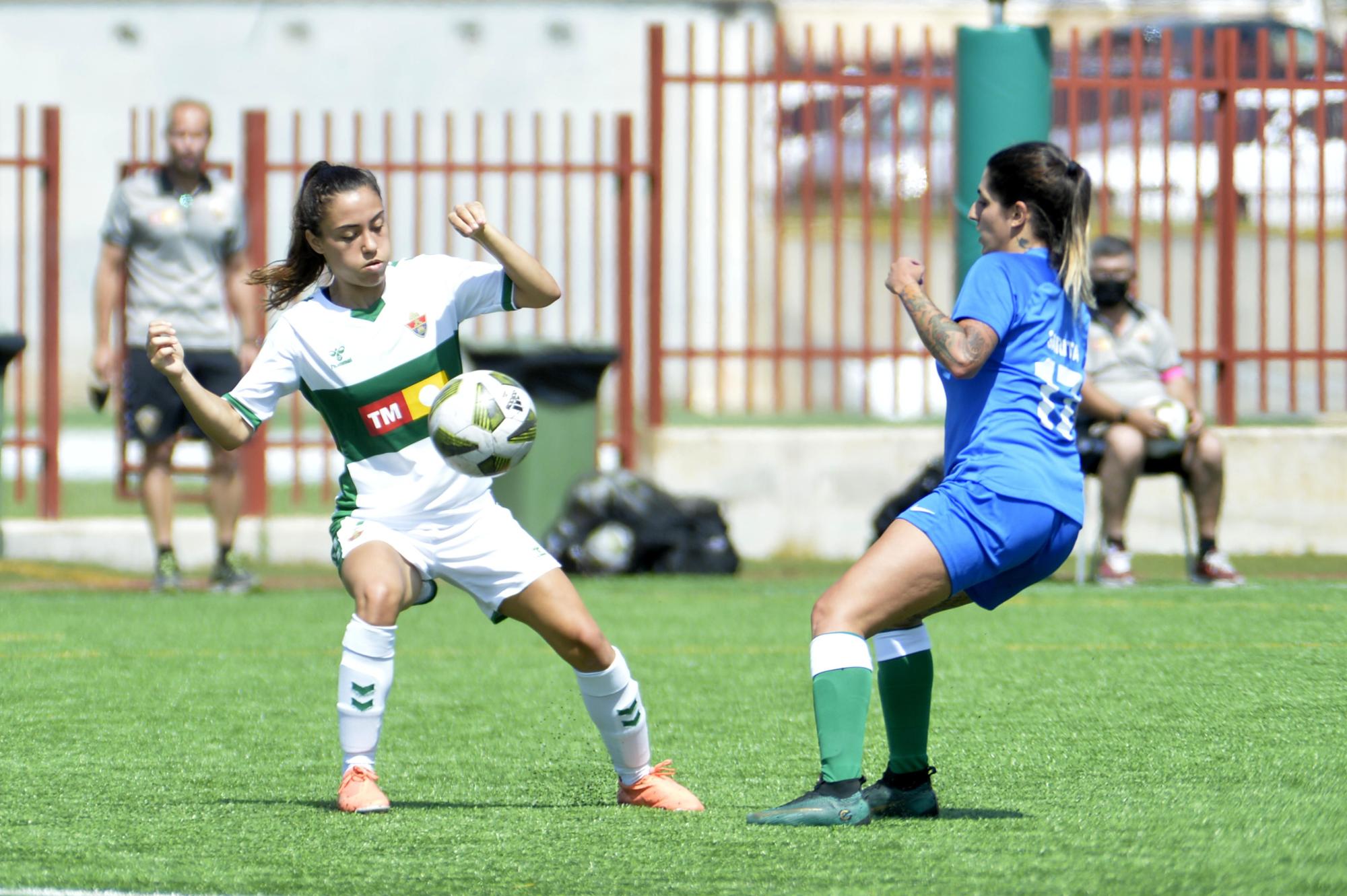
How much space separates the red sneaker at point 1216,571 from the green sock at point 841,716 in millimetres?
5464

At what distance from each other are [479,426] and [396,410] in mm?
337

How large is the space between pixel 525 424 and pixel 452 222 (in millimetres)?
519

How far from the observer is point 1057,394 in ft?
15.1

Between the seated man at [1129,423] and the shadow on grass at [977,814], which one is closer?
the shadow on grass at [977,814]

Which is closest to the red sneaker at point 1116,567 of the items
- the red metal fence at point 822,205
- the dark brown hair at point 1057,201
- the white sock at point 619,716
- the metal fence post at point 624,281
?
the red metal fence at point 822,205

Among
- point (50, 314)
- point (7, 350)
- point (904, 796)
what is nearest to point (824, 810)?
point (904, 796)

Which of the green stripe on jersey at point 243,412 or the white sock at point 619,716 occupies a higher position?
the green stripe on jersey at point 243,412

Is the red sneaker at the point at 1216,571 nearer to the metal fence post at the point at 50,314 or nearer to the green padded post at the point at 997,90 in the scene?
the green padded post at the point at 997,90

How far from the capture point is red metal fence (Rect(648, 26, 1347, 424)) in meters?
11.3

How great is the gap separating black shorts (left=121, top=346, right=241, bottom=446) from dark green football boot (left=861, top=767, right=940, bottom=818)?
5133 mm

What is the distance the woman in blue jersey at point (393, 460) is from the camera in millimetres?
4746

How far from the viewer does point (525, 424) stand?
Answer: 4.80m

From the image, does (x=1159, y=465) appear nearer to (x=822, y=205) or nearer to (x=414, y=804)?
(x=414, y=804)

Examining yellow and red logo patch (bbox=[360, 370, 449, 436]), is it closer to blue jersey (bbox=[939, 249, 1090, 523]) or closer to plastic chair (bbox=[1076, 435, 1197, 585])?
blue jersey (bbox=[939, 249, 1090, 523])
